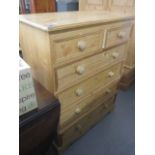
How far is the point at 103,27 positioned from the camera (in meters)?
1.01

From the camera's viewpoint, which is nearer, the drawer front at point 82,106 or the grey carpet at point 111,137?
the drawer front at point 82,106

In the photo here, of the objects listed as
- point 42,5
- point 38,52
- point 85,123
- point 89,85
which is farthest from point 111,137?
point 42,5

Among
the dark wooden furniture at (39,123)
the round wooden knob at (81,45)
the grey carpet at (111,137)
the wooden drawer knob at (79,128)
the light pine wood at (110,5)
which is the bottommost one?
the grey carpet at (111,137)

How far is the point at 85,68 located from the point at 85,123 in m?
0.66

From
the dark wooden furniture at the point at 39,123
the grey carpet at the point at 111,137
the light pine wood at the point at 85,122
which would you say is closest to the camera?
the dark wooden furniture at the point at 39,123

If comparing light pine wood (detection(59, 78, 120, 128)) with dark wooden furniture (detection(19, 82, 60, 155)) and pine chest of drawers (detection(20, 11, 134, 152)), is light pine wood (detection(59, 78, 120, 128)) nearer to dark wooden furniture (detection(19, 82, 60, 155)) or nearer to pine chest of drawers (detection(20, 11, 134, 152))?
pine chest of drawers (detection(20, 11, 134, 152))

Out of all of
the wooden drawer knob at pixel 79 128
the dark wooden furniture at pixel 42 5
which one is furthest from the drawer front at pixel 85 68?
the dark wooden furniture at pixel 42 5

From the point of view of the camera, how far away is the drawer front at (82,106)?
3.68ft

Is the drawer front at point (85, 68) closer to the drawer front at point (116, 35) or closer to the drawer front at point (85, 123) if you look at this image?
the drawer front at point (116, 35)

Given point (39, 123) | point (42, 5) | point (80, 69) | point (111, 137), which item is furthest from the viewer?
point (42, 5)

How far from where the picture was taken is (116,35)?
1179 millimetres

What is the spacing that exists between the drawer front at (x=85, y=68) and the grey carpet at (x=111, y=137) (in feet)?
2.51

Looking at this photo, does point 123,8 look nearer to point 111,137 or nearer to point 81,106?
point 81,106

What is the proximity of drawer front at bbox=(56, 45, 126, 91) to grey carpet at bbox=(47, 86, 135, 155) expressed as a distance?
76 cm
